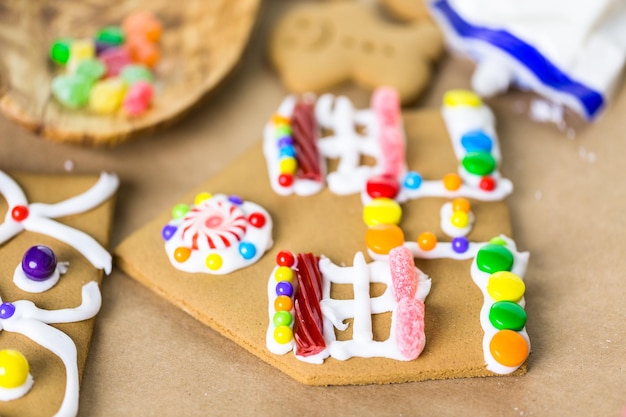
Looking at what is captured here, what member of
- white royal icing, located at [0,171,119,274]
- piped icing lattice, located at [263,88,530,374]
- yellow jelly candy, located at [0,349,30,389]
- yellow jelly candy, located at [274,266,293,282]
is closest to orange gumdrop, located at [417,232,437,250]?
piped icing lattice, located at [263,88,530,374]

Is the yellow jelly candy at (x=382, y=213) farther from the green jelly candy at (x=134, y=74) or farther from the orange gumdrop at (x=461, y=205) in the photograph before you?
the green jelly candy at (x=134, y=74)

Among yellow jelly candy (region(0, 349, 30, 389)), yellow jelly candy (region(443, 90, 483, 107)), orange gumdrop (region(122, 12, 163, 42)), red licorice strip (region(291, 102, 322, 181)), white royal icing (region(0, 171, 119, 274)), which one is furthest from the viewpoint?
orange gumdrop (region(122, 12, 163, 42))

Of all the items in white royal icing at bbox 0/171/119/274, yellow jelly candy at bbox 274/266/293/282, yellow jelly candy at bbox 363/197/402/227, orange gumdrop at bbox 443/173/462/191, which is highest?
white royal icing at bbox 0/171/119/274

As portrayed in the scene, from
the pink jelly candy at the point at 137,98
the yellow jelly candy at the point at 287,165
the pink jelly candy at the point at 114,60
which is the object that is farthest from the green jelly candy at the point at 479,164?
the pink jelly candy at the point at 114,60

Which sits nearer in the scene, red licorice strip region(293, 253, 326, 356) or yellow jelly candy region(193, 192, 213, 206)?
red licorice strip region(293, 253, 326, 356)

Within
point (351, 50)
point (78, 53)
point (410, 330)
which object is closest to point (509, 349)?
point (410, 330)

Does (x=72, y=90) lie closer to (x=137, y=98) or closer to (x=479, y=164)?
(x=137, y=98)

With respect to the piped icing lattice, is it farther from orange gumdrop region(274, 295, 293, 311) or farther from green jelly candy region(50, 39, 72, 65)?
green jelly candy region(50, 39, 72, 65)

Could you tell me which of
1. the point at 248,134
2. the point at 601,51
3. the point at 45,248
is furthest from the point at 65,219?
the point at 601,51
